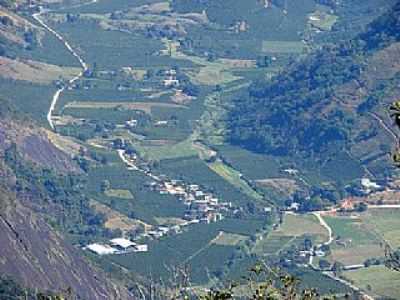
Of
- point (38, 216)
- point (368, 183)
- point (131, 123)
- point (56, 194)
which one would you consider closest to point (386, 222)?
point (368, 183)

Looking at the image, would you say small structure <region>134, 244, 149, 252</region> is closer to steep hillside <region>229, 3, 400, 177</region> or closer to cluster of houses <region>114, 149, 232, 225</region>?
cluster of houses <region>114, 149, 232, 225</region>

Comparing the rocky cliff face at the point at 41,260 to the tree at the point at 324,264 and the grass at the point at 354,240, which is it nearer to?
the tree at the point at 324,264

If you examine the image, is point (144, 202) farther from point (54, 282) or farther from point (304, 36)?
point (304, 36)

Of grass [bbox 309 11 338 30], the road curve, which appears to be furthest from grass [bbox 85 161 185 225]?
grass [bbox 309 11 338 30]

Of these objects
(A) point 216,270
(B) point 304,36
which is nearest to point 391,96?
(A) point 216,270

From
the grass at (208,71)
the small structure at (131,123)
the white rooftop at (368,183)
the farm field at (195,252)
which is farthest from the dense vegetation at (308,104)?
the farm field at (195,252)

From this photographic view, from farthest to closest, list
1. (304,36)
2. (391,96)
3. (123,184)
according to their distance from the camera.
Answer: (304,36) < (391,96) < (123,184)
